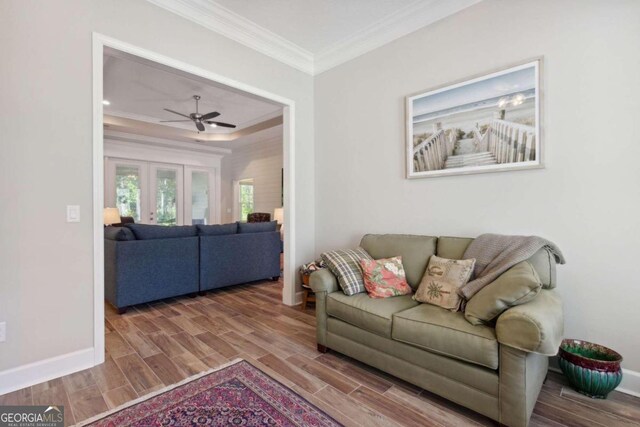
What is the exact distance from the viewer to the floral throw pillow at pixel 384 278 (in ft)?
7.64

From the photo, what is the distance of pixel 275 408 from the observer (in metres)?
1.75

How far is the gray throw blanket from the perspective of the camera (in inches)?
74.0

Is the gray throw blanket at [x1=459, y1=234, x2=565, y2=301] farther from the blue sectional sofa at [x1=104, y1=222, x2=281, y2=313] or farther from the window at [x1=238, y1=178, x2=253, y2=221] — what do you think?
the window at [x1=238, y1=178, x2=253, y2=221]

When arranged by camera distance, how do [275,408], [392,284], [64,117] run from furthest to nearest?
1. [392,284]
2. [64,117]
3. [275,408]

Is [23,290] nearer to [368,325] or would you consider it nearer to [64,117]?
[64,117]

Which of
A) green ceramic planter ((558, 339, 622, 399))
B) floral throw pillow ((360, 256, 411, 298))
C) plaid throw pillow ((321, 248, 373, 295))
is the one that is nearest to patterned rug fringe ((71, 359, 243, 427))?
plaid throw pillow ((321, 248, 373, 295))

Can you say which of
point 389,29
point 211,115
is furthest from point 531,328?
point 211,115

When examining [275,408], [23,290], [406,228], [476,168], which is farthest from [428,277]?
[23,290]

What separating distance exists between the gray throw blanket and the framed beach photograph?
1.89ft

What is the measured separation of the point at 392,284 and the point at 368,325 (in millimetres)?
449

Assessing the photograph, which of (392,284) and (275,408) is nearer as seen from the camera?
(275,408)

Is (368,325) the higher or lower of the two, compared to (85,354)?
higher

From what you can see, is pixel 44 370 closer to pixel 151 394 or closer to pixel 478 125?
pixel 151 394

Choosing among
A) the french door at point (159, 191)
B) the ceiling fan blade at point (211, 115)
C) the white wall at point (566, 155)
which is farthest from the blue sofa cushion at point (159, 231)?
the french door at point (159, 191)
